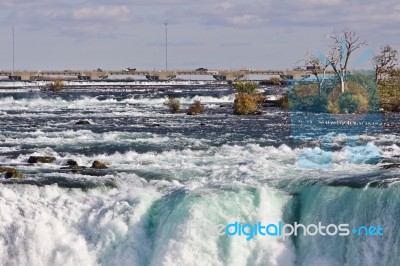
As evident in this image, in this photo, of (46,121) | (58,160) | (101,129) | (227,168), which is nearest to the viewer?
(227,168)

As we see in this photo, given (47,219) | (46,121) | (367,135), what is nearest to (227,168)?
(47,219)

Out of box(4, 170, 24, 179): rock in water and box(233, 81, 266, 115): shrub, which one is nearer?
box(4, 170, 24, 179): rock in water

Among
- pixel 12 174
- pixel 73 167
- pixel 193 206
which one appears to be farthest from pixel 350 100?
pixel 193 206

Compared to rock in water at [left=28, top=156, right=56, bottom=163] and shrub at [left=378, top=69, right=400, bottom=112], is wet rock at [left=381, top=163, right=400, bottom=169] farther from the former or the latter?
shrub at [left=378, top=69, right=400, bottom=112]

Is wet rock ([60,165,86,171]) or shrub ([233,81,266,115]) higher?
shrub ([233,81,266,115])

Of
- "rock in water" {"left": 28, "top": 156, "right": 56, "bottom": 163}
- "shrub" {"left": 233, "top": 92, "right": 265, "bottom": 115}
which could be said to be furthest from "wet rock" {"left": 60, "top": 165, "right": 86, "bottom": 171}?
"shrub" {"left": 233, "top": 92, "right": 265, "bottom": 115}

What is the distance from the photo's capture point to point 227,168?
140 ft

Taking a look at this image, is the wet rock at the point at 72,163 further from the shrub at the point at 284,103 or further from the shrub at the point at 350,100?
the shrub at the point at 284,103

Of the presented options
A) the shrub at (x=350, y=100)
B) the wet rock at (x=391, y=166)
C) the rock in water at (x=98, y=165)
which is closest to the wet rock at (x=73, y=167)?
the rock in water at (x=98, y=165)

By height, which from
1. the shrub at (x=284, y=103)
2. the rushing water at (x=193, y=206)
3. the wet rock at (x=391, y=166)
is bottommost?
the rushing water at (x=193, y=206)

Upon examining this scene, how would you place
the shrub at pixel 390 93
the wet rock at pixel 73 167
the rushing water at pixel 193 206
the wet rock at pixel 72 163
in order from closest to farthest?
the rushing water at pixel 193 206 < the wet rock at pixel 73 167 < the wet rock at pixel 72 163 < the shrub at pixel 390 93

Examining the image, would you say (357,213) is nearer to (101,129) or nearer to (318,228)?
(318,228)

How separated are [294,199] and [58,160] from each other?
16.1 metres

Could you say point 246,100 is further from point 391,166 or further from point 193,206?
point 193,206
